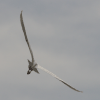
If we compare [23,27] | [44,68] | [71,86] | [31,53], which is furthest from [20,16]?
[71,86]

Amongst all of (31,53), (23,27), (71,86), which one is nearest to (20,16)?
(23,27)

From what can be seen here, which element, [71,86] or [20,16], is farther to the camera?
[71,86]

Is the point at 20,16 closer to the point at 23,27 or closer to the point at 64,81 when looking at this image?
the point at 23,27

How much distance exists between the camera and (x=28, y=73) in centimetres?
10794

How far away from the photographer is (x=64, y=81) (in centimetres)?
10431

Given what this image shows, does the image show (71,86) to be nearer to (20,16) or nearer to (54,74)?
(54,74)

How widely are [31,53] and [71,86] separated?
50.0 feet

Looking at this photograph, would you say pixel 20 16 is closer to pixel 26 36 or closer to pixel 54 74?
pixel 26 36

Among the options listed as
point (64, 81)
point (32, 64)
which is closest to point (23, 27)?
point (32, 64)

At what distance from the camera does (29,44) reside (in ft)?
331

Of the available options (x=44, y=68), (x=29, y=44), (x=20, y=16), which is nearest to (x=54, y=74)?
(x=44, y=68)

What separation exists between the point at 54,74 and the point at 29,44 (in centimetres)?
1168

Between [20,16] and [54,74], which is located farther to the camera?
[54,74]

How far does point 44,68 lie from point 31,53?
24.3 feet
